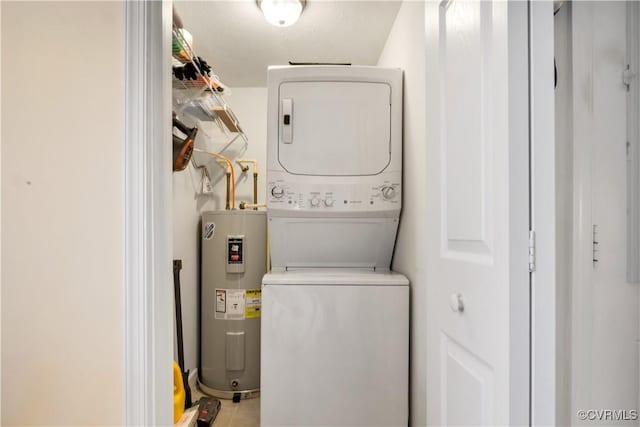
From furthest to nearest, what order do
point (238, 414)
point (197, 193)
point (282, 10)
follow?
point (197, 193)
point (238, 414)
point (282, 10)

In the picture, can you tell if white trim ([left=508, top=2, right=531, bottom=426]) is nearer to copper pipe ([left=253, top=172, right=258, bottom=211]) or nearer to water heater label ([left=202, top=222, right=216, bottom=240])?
water heater label ([left=202, top=222, right=216, bottom=240])

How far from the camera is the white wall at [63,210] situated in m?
0.84

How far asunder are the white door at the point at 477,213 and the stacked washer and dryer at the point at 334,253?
60cm

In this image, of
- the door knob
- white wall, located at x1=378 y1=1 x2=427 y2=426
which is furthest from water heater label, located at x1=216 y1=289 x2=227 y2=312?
A: the door knob

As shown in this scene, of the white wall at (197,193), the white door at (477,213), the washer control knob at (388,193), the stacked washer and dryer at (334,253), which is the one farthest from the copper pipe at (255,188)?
the white door at (477,213)

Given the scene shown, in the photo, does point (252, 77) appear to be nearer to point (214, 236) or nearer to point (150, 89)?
point (214, 236)

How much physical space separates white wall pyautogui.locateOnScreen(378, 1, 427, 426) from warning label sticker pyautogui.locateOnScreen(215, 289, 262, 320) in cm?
103

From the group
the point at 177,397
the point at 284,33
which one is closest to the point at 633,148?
the point at 177,397

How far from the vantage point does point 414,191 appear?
1.64 metres

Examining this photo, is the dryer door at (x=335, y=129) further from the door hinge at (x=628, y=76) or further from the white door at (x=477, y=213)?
the door hinge at (x=628, y=76)

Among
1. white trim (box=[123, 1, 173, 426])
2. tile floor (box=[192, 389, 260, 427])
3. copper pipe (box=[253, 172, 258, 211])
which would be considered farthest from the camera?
copper pipe (box=[253, 172, 258, 211])

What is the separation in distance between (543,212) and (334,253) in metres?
1.38

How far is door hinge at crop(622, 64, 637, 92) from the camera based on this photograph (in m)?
0.57

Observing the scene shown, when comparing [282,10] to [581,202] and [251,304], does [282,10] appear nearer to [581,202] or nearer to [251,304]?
[581,202]
